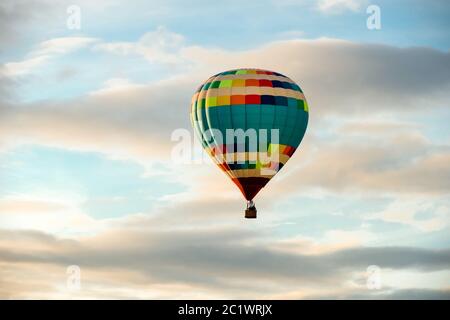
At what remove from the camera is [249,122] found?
48.7m

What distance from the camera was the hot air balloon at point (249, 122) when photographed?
48.8m

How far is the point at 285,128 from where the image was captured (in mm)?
49562

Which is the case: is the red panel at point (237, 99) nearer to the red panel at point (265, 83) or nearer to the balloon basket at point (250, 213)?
the red panel at point (265, 83)

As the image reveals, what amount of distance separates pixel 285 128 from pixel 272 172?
9.65 feet

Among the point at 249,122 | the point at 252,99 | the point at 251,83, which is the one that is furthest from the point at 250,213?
the point at 251,83

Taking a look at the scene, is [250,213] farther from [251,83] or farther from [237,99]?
[251,83]

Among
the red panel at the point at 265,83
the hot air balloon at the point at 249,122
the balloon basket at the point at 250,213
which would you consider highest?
the red panel at the point at 265,83

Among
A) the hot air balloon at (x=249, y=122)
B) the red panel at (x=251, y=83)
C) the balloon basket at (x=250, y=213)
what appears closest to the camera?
the balloon basket at (x=250, y=213)

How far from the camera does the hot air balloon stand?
48750mm

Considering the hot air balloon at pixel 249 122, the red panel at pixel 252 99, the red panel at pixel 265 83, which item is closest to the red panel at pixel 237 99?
the hot air balloon at pixel 249 122

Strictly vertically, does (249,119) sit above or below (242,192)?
above
